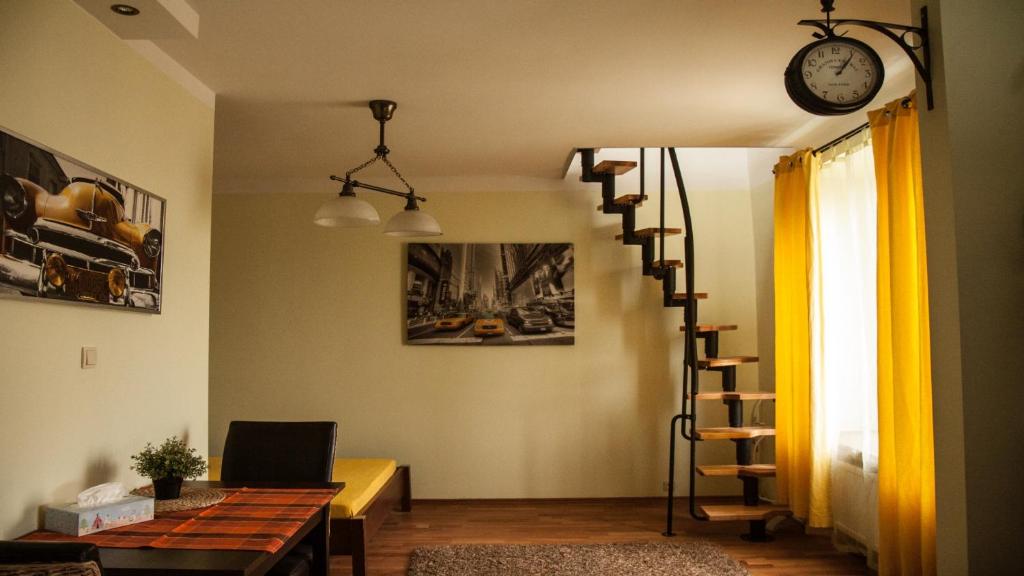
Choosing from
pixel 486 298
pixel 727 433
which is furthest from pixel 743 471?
pixel 486 298

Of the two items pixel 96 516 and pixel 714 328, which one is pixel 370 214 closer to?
pixel 96 516

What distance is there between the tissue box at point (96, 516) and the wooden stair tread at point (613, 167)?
12.1 feet

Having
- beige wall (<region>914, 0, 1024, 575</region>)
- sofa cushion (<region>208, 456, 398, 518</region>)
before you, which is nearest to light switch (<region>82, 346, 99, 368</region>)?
sofa cushion (<region>208, 456, 398, 518</region>)

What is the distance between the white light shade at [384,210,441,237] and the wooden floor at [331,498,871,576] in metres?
1.91

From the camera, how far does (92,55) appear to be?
9.11 ft

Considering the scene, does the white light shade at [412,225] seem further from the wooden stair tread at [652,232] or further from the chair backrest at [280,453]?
the wooden stair tread at [652,232]

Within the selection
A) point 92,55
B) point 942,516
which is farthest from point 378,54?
point 942,516

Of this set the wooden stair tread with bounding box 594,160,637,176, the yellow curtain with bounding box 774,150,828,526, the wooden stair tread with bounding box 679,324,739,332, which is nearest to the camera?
the yellow curtain with bounding box 774,150,828,526

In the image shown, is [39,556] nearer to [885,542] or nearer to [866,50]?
[866,50]

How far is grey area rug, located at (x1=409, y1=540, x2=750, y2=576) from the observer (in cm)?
401

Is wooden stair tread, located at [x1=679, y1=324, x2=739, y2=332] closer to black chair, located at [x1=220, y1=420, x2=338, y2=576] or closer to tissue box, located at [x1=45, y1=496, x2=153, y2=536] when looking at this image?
black chair, located at [x1=220, y1=420, x2=338, y2=576]

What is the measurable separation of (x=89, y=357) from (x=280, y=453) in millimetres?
896

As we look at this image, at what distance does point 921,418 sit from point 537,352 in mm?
3143

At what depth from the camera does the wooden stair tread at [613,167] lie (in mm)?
5137
